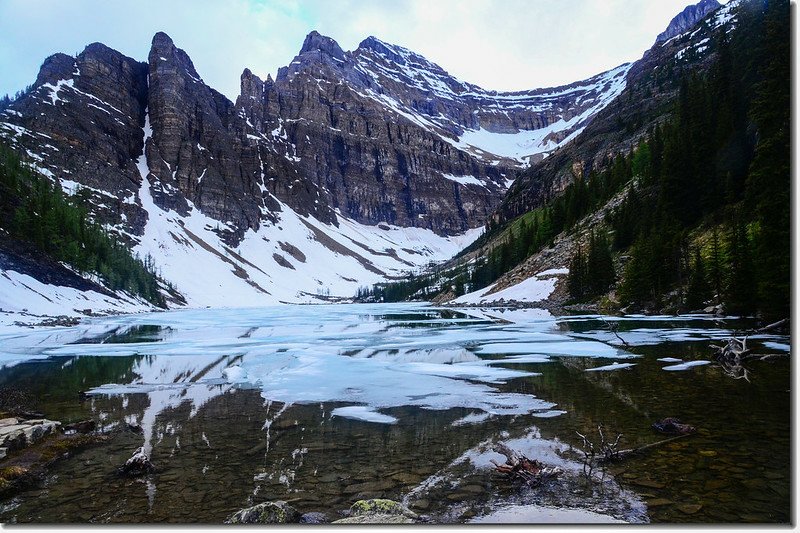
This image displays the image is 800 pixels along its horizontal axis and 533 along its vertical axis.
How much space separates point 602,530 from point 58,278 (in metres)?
78.1

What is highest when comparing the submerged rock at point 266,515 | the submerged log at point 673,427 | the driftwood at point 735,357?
the driftwood at point 735,357

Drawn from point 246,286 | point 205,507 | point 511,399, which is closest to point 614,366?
point 511,399

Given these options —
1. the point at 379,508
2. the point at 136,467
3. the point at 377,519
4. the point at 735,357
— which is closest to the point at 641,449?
the point at 379,508

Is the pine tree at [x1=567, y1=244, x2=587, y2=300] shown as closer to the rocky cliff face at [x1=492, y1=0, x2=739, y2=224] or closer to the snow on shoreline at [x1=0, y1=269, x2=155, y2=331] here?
the snow on shoreline at [x1=0, y1=269, x2=155, y2=331]

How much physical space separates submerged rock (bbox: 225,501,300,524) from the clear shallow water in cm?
48

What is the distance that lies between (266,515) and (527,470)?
145 inches

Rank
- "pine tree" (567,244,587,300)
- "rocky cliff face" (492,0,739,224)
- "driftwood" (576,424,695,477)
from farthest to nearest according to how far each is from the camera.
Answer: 1. "rocky cliff face" (492,0,739,224)
2. "pine tree" (567,244,587,300)
3. "driftwood" (576,424,695,477)

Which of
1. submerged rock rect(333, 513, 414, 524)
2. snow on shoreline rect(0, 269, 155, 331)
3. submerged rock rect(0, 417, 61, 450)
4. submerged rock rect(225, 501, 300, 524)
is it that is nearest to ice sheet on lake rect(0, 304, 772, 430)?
submerged rock rect(0, 417, 61, 450)

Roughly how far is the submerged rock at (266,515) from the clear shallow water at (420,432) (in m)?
0.48

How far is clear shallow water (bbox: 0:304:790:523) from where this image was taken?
6188mm

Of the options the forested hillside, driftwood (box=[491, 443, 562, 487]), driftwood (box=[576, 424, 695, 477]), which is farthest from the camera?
the forested hillside

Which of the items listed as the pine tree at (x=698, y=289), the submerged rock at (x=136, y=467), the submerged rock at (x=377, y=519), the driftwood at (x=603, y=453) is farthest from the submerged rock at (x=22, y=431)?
the pine tree at (x=698, y=289)

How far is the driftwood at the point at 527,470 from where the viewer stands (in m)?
6.58

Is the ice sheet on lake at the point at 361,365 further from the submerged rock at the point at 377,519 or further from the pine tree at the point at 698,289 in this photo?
the pine tree at the point at 698,289
